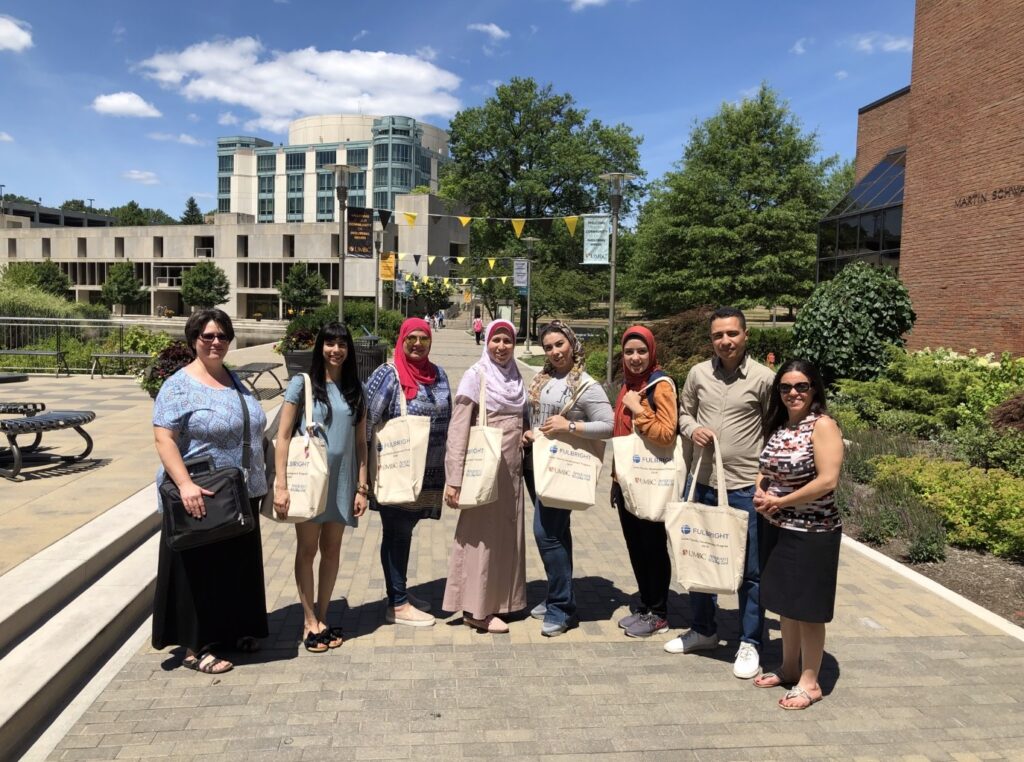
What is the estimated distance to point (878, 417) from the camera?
9758 millimetres

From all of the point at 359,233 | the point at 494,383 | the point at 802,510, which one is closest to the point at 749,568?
the point at 802,510

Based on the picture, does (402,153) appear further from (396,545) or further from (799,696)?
(799,696)

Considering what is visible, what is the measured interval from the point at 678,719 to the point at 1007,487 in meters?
4.09

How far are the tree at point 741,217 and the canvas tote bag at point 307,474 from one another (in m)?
30.8

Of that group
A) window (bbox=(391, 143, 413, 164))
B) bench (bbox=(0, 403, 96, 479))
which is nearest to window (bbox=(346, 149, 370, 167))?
window (bbox=(391, 143, 413, 164))

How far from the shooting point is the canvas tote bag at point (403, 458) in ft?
13.1

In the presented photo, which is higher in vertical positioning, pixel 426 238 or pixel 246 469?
pixel 426 238

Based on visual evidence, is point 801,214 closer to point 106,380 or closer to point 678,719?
point 106,380

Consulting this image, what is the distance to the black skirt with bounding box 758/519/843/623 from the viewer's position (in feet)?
11.1

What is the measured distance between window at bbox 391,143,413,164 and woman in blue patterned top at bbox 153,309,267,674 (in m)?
103

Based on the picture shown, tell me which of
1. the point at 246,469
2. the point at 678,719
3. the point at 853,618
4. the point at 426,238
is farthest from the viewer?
the point at 426,238

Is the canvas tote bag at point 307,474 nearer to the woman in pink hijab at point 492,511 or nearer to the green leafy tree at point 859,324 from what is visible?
the woman in pink hijab at point 492,511

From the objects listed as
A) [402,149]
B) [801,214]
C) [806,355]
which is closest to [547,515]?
[806,355]

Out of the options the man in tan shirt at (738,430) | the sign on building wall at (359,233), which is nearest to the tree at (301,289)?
the sign on building wall at (359,233)
